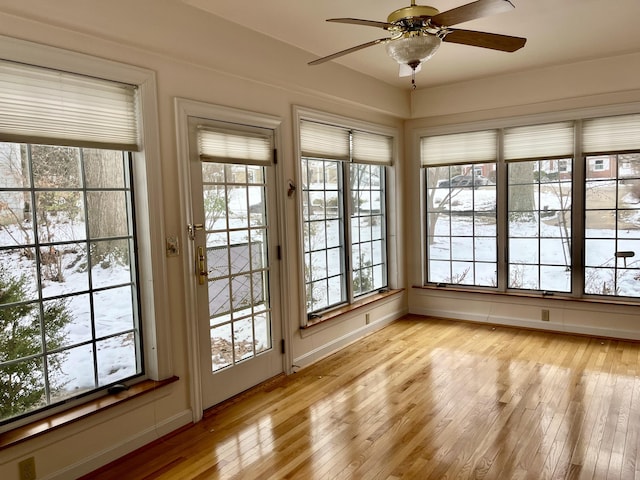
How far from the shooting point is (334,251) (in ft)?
16.1

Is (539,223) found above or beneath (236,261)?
above

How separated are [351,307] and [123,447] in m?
2.68

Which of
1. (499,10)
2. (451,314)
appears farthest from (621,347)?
(499,10)

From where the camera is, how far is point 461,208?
571 centimetres

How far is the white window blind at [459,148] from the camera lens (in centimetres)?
541

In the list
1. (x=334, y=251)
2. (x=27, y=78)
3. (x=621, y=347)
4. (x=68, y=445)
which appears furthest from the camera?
(x=334, y=251)

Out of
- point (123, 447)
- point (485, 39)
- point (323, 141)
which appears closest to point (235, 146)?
point (323, 141)

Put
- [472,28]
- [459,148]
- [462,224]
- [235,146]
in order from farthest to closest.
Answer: [462,224]
[459,148]
[472,28]
[235,146]

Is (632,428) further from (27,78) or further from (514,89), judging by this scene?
(27,78)

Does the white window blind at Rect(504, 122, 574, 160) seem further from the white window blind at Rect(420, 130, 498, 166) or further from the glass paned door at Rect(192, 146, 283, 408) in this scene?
the glass paned door at Rect(192, 146, 283, 408)

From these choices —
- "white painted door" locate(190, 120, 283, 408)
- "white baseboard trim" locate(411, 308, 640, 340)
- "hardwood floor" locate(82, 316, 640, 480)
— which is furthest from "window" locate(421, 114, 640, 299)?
"white painted door" locate(190, 120, 283, 408)

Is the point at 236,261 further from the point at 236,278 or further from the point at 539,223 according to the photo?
the point at 539,223

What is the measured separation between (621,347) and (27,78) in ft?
17.1

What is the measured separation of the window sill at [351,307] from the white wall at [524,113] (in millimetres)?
603
